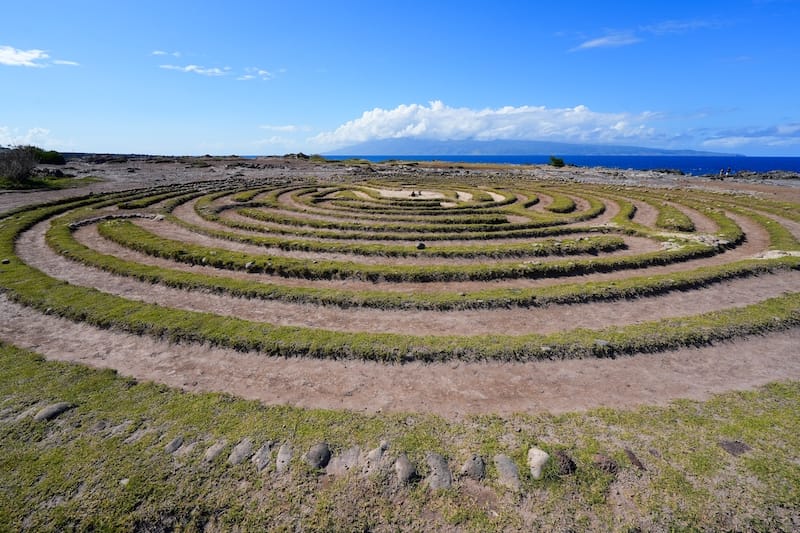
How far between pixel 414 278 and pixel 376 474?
15419 mm

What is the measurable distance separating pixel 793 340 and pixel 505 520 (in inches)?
653

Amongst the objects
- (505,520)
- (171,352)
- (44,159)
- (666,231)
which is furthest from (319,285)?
(44,159)

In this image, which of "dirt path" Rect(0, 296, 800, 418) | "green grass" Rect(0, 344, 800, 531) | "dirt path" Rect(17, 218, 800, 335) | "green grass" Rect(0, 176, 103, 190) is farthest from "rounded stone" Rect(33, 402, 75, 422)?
"green grass" Rect(0, 176, 103, 190)

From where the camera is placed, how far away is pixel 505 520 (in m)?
8.13

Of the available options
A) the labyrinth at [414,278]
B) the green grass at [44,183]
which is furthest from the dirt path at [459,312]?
the green grass at [44,183]

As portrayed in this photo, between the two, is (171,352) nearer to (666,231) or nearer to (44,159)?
(666,231)

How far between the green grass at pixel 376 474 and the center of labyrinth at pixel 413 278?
3891mm

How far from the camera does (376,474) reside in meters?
9.20

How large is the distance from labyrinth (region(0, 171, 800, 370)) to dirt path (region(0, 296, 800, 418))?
2.12 ft

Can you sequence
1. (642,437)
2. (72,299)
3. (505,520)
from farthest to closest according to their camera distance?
(72,299) → (642,437) → (505,520)

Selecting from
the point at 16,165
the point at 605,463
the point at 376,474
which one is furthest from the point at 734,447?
the point at 16,165

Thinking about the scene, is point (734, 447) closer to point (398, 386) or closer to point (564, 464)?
point (564, 464)

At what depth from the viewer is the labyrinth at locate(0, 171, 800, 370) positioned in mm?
16016

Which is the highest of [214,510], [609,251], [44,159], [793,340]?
[44,159]
